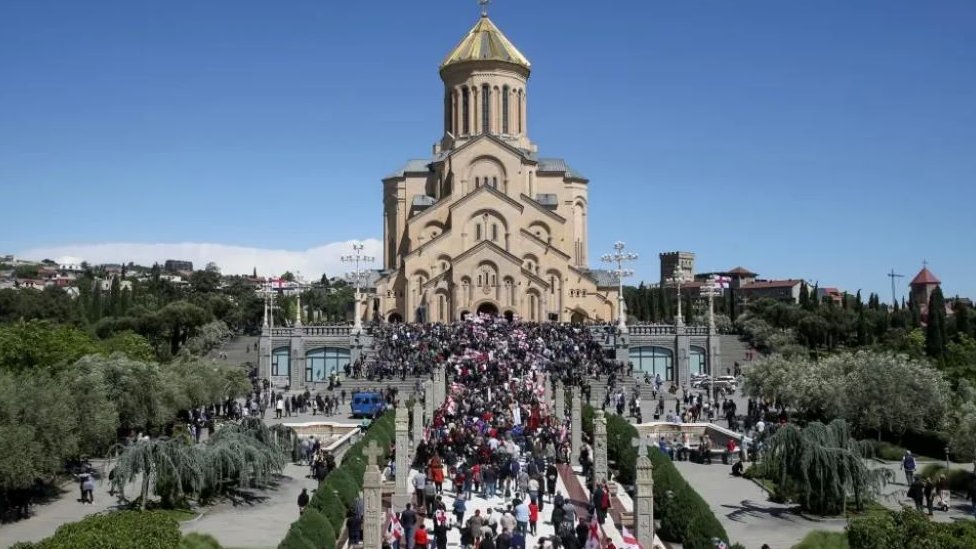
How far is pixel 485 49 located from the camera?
69.2 m

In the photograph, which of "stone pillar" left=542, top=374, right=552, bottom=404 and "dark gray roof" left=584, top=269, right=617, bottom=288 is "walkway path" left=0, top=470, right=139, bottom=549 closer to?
"stone pillar" left=542, top=374, right=552, bottom=404

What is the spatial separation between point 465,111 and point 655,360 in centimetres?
2294

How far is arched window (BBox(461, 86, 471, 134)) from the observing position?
6862cm

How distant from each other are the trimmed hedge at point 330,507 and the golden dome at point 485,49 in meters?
45.6

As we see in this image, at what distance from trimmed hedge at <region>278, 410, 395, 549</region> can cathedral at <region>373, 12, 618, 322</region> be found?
33672mm

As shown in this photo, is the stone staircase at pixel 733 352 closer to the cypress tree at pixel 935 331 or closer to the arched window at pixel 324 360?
the cypress tree at pixel 935 331

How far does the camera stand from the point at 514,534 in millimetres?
17484

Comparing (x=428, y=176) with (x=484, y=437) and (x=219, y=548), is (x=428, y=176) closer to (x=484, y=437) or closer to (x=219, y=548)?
(x=484, y=437)

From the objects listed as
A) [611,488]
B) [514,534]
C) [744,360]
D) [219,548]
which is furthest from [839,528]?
[744,360]

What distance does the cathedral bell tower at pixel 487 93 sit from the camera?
68.4m

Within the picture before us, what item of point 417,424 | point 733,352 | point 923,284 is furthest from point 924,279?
point 417,424

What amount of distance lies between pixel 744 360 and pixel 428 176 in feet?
80.2

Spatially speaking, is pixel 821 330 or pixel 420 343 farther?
pixel 821 330

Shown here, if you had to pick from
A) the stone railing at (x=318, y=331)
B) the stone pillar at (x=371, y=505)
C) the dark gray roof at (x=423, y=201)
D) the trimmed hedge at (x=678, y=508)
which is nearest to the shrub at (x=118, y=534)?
the stone pillar at (x=371, y=505)
